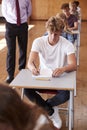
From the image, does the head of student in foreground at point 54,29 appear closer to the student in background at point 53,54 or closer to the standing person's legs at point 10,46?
the student in background at point 53,54

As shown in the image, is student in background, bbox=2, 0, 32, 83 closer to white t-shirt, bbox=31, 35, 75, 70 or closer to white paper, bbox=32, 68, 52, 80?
white t-shirt, bbox=31, 35, 75, 70

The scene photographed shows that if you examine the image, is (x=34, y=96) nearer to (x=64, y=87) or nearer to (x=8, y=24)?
(x=64, y=87)

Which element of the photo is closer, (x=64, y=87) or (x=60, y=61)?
(x=64, y=87)

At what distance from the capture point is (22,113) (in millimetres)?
560

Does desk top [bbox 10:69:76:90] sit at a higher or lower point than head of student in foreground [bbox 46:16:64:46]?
lower

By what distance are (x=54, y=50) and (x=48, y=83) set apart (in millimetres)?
500

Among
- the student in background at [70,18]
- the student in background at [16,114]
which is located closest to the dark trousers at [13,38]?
the student in background at [70,18]

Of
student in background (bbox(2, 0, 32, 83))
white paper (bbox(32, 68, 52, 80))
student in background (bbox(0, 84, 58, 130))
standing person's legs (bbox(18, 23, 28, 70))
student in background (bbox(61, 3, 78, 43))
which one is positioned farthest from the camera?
student in background (bbox(61, 3, 78, 43))

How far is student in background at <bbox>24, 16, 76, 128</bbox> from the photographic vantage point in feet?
8.23

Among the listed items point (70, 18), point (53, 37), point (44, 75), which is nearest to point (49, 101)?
point (44, 75)

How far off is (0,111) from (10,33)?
3265 mm

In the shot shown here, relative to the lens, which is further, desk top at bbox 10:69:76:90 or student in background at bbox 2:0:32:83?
student in background at bbox 2:0:32:83

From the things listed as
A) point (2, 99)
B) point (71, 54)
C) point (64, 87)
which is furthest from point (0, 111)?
point (71, 54)

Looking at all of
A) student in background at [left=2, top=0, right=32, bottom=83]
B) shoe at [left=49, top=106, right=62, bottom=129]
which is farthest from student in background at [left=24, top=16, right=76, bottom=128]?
student in background at [left=2, top=0, right=32, bottom=83]
